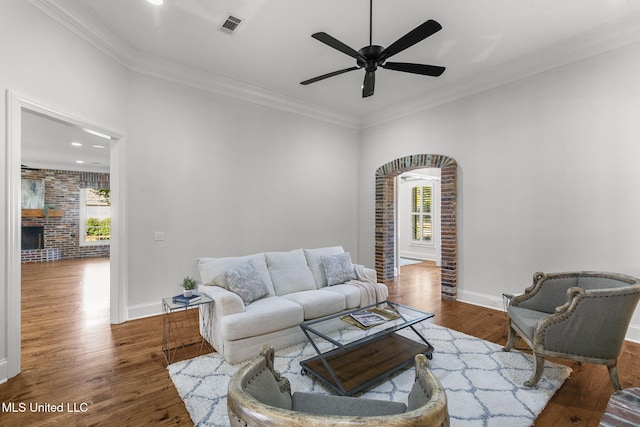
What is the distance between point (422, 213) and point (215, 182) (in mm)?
6833

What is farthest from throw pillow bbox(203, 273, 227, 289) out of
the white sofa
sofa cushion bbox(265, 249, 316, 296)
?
sofa cushion bbox(265, 249, 316, 296)

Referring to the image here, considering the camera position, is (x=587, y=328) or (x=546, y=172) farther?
(x=546, y=172)

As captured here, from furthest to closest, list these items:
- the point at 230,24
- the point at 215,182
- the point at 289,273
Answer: the point at 215,182 → the point at 289,273 → the point at 230,24

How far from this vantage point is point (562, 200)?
12.3 feet

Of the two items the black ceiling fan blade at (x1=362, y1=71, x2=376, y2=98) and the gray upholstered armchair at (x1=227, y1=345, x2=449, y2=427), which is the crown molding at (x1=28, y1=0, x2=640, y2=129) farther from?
the gray upholstered armchair at (x1=227, y1=345, x2=449, y2=427)

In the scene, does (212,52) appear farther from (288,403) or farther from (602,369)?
(602,369)

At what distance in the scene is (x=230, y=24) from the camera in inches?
130

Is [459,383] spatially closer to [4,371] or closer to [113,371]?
[113,371]

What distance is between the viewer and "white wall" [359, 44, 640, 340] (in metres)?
3.34

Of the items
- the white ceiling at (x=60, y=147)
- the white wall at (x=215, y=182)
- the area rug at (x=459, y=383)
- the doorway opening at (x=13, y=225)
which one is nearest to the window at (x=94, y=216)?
the white ceiling at (x=60, y=147)

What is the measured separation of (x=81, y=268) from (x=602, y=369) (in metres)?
10.0

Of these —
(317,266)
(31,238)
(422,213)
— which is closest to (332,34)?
(317,266)

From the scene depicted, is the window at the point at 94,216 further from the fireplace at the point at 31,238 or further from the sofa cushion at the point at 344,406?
the sofa cushion at the point at 344,406

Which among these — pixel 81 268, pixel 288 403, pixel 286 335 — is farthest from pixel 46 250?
pixel 288 403
